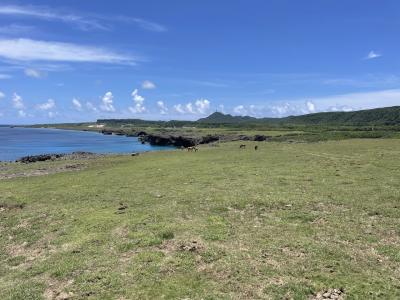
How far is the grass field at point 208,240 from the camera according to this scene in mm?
13766

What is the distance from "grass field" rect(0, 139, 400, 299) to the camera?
1377 cm

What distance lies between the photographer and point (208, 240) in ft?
58.3

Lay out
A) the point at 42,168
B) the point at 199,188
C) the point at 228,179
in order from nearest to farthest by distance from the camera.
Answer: the point at 199,188
the point at 228,179
the point at 42,168

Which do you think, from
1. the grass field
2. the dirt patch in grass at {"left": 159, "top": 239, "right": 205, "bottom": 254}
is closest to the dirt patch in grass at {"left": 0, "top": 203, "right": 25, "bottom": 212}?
the grass field

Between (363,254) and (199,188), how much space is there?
50.4 feet

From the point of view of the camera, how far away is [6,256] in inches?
738

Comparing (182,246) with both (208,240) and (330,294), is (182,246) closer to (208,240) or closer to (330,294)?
(208,240)

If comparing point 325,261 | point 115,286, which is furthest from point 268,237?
point 115,286

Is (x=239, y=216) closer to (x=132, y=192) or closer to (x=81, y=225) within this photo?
(x=81, y=225)

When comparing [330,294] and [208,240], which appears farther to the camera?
[208,240]

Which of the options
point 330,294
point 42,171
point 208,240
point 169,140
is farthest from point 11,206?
point 169,140

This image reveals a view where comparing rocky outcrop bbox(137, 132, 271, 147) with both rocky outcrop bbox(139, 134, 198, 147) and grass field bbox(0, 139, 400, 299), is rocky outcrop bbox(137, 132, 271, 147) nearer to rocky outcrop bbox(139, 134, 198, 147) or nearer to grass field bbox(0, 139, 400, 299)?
rocky outcrop bbox(139, 134, 198, 147)

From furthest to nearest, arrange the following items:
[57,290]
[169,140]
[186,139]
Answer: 1. [169,140]
2. [186,139]
3. [57,290]

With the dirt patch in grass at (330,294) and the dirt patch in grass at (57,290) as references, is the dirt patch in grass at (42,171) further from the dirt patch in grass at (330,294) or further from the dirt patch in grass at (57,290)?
the dirt patch in grass at (330,294)
